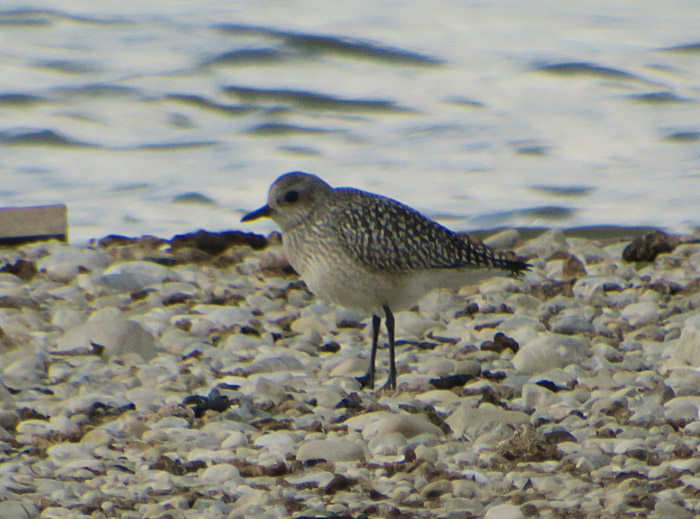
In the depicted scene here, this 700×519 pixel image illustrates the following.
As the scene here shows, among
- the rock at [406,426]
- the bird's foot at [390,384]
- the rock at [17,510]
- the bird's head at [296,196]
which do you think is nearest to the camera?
the rock at [17,510]

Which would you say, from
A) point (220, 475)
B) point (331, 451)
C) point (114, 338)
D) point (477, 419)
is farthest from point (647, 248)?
point (220, 475)

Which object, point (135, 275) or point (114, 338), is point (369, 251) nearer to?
point (114, 338)

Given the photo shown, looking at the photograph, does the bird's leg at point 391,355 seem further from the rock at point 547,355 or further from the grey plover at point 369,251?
the rock at point 547,355

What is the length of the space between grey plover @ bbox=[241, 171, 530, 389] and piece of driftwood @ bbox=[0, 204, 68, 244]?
2613 millimetres

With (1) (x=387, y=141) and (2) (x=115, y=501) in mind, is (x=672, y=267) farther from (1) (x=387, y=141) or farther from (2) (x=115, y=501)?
(1) (x=387, y=141)

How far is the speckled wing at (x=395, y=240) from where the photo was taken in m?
5.52

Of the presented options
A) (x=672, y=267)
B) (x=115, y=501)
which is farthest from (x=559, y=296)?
(x=115, y=501)

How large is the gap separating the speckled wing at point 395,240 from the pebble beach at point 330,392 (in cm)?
49

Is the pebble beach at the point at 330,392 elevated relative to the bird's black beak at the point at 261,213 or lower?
lower

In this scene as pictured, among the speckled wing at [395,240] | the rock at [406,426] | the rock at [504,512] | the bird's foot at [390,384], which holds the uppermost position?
the speckled wing at [395,240]

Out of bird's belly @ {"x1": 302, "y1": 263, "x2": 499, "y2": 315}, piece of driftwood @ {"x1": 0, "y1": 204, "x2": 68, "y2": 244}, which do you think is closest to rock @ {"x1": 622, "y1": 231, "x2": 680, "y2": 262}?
bird's belly @ {"x1": 302, "y1": 263, "x2": 499, "y2": 315}

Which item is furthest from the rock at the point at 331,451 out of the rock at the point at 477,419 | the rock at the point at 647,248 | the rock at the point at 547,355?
the rock at the point at 647,248

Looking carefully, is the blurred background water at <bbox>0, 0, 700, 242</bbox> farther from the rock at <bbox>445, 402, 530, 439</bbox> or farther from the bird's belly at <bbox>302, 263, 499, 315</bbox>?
the rock at <bbox>445, 402, 530, 439</bbox>

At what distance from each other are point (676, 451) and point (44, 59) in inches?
457
